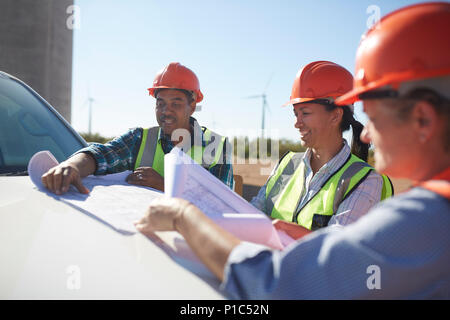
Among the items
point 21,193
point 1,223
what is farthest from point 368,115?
point 21,193

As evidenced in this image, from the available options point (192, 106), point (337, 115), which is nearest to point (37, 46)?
point (192, 106)

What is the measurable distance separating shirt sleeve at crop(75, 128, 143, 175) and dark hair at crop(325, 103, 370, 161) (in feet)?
5.09

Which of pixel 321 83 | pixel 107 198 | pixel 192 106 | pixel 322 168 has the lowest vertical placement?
pixel 107 198

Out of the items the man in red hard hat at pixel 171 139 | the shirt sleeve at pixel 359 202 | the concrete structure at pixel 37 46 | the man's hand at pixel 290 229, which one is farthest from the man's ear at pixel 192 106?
the concrete structure at pixel 37 46

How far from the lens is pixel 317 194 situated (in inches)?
85.1

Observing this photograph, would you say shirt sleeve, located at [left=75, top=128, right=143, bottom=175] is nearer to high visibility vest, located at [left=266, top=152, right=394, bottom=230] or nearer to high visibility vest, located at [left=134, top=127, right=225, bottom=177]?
high visibility vest, located at [left=134, top=127, right=225, bottom=177]

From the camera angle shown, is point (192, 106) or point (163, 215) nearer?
point (163, 215)

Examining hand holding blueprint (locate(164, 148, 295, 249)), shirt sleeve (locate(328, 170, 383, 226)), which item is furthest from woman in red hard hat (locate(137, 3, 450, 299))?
shirt sleeve (locate(328, 170, 383, 226))

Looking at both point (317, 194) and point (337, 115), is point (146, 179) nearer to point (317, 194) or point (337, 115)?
point (317, 194)

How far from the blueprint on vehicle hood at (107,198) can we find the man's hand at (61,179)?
3 centimetres

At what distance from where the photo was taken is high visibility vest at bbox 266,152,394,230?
204 centimetres

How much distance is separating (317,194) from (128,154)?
1.55 meters

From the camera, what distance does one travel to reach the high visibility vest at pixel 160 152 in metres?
2.93

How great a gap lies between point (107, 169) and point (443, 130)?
2.10 metres
